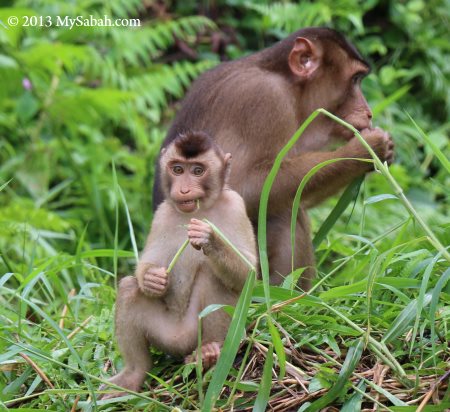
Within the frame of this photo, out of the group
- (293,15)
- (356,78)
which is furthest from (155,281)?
(293,15)

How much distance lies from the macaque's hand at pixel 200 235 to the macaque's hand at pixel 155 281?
0.23 meters

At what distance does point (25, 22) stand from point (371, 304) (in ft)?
21.1

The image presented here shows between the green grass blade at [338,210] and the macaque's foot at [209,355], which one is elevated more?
the green grass blade at [338,210]

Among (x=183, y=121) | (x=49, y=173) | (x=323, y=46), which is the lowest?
(x=49, y=173)

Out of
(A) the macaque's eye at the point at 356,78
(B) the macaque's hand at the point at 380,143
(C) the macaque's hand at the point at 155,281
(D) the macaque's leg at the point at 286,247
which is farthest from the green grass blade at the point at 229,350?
(A) the macaque's eye at the point at 356,78

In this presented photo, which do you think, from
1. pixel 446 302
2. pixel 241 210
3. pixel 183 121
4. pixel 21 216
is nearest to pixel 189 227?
pixel 241 210

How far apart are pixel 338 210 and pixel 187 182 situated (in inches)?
45.9

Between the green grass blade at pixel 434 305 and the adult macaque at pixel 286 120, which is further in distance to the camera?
the adult macaque at pixel 286 120

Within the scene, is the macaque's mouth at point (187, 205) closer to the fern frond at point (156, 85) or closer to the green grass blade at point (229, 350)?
the green grass blade at point (229, 350)

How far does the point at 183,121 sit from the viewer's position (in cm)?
601

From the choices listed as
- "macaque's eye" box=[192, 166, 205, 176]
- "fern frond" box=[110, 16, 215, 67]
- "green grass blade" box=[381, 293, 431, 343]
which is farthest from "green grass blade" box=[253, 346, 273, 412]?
"fern frond" box=[110, 16, 215, 67]

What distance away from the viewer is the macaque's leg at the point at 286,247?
558 cm

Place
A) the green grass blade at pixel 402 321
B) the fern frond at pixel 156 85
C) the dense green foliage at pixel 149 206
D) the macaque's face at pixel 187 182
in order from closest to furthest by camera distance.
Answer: the green grass blade at pixel 402 321 → the dense green foliage at pixel 149 206 → the macaque's face at pixel 187 182 → the fern frond at pixel 156 85

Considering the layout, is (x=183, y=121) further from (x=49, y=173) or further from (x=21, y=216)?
(x=49, y=173)
